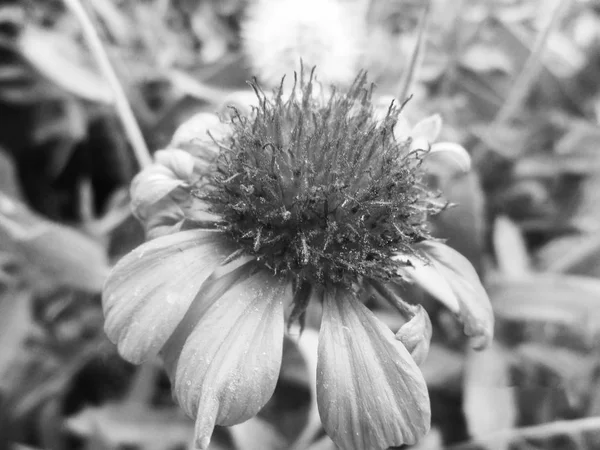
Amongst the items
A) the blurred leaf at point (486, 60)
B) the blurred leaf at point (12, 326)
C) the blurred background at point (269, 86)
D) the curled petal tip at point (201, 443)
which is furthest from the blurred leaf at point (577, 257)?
the blurred leaf at point (12, 326)

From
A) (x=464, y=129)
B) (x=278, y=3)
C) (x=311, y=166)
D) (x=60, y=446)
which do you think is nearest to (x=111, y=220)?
(x=60, y=446)

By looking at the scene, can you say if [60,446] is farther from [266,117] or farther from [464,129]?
[464,129]

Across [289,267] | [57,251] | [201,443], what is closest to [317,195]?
[289,267]

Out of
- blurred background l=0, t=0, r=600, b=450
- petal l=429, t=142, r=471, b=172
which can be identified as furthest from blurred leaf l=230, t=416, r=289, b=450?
petal l=429, t=142, r=471, b=172

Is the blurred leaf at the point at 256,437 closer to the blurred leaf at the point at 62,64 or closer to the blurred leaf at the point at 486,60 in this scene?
the blurred leaf at the point at 62,64

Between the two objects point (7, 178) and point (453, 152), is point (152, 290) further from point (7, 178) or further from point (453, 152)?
point (7, 178)
